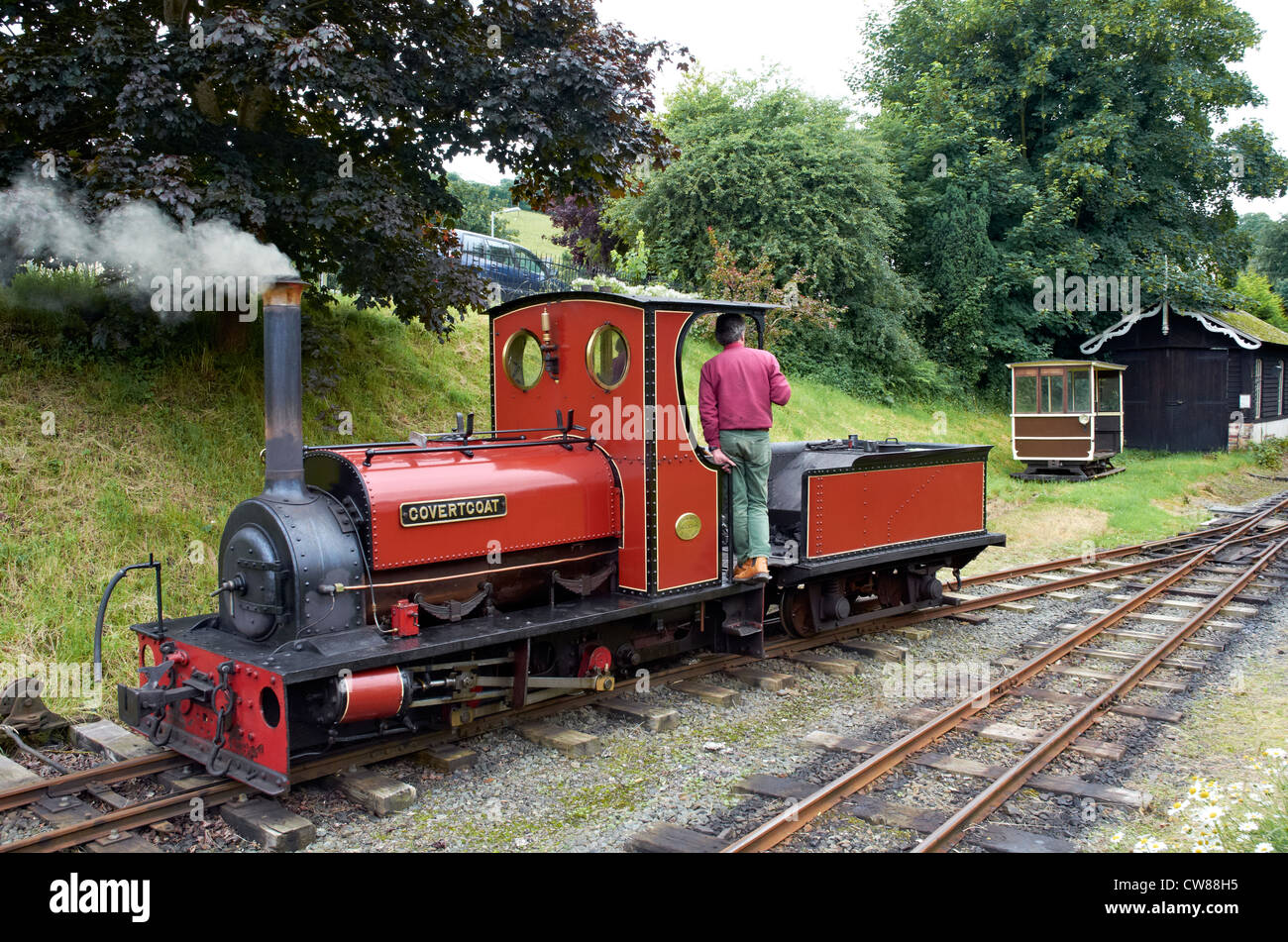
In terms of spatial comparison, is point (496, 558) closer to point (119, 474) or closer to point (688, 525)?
point (688, 525)

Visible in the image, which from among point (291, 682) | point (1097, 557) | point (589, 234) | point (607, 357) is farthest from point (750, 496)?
point (589, 234)

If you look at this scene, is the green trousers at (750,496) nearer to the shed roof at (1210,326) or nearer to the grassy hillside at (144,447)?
the grassy hillside at (144,447)

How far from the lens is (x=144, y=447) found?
27.0 feet

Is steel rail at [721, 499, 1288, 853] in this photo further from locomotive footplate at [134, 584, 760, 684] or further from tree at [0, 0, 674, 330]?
tree at [0, 0, 674, 330]

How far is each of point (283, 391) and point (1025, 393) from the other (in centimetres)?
1993

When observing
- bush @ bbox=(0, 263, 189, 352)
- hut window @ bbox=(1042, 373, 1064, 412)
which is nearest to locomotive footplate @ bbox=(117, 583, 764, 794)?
bush @ bbox=(0, 263, 189, 352)

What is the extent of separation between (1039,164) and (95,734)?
89.7 feet

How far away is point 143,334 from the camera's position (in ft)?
28.9

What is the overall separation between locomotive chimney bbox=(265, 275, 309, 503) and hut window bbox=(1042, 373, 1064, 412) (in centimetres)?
1957

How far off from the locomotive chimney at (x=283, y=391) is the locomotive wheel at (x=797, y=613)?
4.37 metres

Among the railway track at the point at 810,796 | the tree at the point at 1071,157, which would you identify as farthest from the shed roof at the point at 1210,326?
the railway track at the point at 810,796

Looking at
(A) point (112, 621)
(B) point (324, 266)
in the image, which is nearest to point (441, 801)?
(A) point (112, 621)

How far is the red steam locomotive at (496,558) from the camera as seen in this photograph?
16.3 ft

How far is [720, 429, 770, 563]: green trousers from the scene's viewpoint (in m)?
6.73
